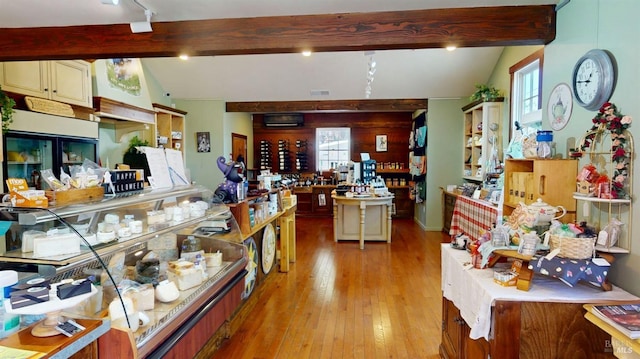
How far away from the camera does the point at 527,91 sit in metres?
5.11

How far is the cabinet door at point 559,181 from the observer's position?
7.68 ft

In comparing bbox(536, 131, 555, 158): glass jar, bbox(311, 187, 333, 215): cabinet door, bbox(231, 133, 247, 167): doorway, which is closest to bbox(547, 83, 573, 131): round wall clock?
bbox(536, 131, 555, 158): glass jar

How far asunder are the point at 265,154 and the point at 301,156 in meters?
1.04

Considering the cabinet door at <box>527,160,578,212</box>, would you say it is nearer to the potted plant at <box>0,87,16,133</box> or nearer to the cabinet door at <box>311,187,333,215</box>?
the potted plant at <box>0,87,16,133</box>

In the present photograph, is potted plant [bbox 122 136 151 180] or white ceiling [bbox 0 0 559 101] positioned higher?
white ceiling [bbox 0 0 559 101]

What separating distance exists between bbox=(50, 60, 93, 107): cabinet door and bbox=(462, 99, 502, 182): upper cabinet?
234 inches

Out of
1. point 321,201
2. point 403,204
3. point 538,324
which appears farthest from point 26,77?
point 403,204

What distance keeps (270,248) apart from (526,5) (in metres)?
3.49

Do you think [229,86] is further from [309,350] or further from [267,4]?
[309,350]

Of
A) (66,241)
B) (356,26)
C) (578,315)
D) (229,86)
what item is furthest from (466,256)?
(229,86)

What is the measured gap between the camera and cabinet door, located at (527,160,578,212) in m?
2.34

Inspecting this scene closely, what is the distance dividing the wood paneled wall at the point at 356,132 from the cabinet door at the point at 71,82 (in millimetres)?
5579

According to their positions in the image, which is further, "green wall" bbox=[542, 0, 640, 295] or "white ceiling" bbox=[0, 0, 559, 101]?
"white ceiling" bbox=[0, 0, 559, 101]

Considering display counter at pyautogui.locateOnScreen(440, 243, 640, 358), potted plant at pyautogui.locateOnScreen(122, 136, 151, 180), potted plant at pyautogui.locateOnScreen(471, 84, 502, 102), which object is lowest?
display counter at pyautogui.locateOnScreen(440, 243, 640, 358)
